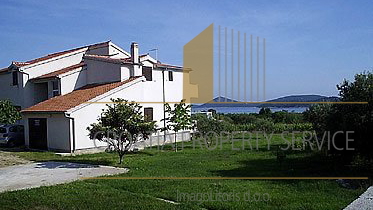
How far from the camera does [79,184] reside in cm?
1035

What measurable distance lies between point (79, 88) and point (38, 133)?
4.66m

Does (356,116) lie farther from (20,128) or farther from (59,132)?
(20,128)

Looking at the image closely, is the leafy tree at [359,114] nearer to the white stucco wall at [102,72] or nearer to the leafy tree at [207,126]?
the leafy tree at [207,126]

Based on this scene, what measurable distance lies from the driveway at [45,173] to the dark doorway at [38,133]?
19.2 ft

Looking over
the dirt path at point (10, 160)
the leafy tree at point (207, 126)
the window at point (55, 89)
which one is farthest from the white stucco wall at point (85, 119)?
the window at point (55, 89)

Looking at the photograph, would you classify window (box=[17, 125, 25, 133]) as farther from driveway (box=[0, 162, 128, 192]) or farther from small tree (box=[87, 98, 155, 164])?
small tree (box=[87, 98, 155, 164])

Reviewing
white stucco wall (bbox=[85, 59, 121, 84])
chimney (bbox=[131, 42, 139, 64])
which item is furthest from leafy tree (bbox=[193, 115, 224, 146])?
white stucco wall (bbox=[85, 59, 121, 84])

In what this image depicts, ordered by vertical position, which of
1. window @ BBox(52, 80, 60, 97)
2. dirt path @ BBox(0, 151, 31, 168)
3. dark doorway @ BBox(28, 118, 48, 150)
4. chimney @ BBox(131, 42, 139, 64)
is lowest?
dirt path @ BBox(0, 151, 31, 168)

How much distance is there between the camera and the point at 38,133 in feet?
69.9

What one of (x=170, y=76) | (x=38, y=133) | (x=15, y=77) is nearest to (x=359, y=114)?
(x=170, y=76)

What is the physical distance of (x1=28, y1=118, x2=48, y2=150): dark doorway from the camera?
2083 cm

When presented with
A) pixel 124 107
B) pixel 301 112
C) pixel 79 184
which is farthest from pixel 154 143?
pixel 79 184

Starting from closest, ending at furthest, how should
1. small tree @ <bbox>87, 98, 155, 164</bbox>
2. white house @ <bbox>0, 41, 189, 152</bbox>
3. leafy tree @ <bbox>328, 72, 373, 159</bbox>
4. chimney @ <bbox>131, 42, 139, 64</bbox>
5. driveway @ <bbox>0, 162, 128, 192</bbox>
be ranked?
leafy tree @ <bbox>328, 72, 373, 159</bbox>, driveway @ <bbox>0, 162, 128, 192</bbox>, small tree @ <bbox>87, 98, 155, 164</bbox>, white house @ <bbox>0, 41, 189, 152</bbox>, chimney @ <bbox>131, 42, 139, 64</bbox>

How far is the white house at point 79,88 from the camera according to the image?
1959cm
